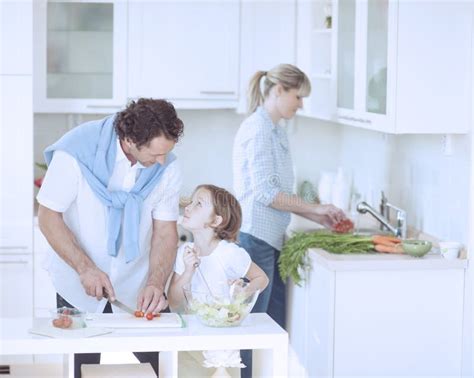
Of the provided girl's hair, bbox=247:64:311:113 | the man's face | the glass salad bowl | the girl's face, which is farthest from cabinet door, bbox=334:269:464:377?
the glass salad bowl

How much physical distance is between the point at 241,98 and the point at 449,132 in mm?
1613

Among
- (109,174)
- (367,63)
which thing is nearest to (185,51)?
(367,63)

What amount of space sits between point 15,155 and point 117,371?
2.22 m

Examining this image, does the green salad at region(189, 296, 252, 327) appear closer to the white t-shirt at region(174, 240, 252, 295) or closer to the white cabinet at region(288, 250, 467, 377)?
the white t-shirt at region(174, 240, 252, 295)

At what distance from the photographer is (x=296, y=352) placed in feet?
14.5

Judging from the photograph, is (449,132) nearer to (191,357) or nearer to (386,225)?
(386,225)

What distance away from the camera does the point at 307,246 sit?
4016 mm

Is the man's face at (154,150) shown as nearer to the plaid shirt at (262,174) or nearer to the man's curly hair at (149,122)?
the man's curly hair at (149,122)

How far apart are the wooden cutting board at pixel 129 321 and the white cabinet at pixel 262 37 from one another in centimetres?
253

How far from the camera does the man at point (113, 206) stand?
9.61ft

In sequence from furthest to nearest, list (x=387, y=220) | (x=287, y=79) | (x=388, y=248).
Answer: (x=387, y=220)
(x=287, y=79)
(x=388, y=248)

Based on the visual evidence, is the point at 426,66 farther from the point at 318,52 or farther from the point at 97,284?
the point at 97,284

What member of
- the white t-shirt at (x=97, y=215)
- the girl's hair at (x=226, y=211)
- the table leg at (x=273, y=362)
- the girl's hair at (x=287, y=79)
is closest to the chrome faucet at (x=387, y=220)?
the girl's hair at (x=287, y=79)

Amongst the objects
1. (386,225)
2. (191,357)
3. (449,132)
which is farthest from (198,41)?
(191,357)
